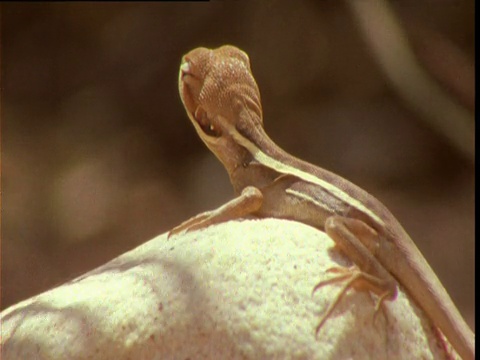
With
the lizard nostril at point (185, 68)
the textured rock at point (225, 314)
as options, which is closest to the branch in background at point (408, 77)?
the lizard nostril at point (185, 68)

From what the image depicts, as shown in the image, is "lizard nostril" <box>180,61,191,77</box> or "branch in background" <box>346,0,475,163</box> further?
"branch in background" <box>346,0,475,163</box>

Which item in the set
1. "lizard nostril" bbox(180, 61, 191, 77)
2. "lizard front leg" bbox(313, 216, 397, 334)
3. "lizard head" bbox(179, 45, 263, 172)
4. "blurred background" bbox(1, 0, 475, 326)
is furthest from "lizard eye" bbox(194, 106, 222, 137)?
"lizard front leg" bbox(313, 216, 397, 334)

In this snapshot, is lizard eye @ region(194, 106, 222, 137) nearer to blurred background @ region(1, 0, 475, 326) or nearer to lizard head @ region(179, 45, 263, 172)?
lizard head @ region(179, 45, 263, 172)

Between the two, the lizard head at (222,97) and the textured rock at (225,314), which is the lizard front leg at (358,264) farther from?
the lizard head at (222,97)

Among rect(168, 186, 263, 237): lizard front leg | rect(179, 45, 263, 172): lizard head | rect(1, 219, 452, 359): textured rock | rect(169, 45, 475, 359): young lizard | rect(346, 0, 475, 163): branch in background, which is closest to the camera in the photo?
rect(1, 219, 452, 359): textured rock

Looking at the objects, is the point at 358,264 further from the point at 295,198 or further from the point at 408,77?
the point at 408,77
